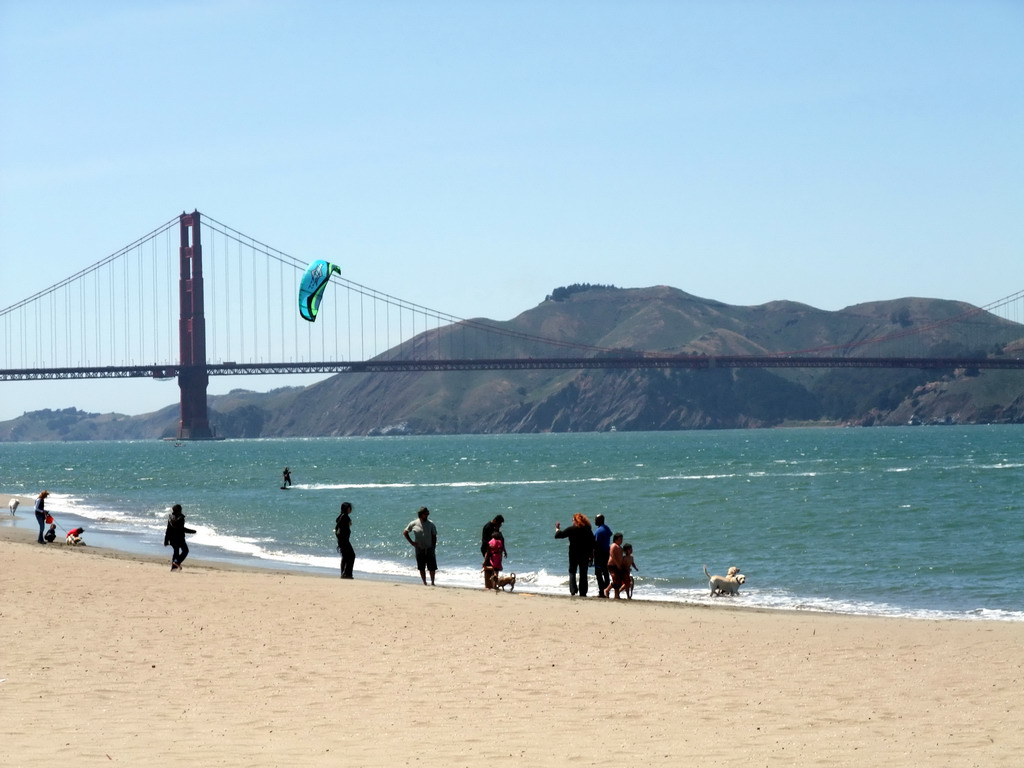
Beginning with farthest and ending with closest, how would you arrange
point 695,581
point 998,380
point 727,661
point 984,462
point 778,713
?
point 998,380 < point 984,462 < point 695,581 < point 727,661 < point 778,713

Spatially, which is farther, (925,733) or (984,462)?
(984,462)

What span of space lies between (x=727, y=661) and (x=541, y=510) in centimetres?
2633

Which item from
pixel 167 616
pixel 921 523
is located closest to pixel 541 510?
pixel 921 523

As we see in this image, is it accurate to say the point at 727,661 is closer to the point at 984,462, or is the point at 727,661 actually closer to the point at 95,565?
the point at 95,565

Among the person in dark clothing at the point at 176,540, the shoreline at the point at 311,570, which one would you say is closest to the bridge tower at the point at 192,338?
the shoreline at the point at 311,570

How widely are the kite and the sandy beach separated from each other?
721 inches

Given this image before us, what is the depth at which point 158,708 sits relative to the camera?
8219 mm

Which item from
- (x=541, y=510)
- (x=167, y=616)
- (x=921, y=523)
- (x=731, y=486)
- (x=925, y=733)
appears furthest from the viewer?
(x=731, y=486)

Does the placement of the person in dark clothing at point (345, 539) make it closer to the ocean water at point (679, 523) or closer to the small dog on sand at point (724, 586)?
the ocean water at point (679, 523)

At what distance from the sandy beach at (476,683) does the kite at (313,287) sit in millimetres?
18314

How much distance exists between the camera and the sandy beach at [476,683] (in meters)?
7.27

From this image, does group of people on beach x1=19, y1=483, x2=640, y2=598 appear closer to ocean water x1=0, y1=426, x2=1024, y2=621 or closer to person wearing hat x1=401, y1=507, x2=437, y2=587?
person wearing hat x1=401, y1=507, x2=437, y2=587

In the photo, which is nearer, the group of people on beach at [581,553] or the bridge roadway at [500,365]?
the group of people on beach at [581,553]

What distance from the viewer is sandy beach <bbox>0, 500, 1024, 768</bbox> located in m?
7.27
